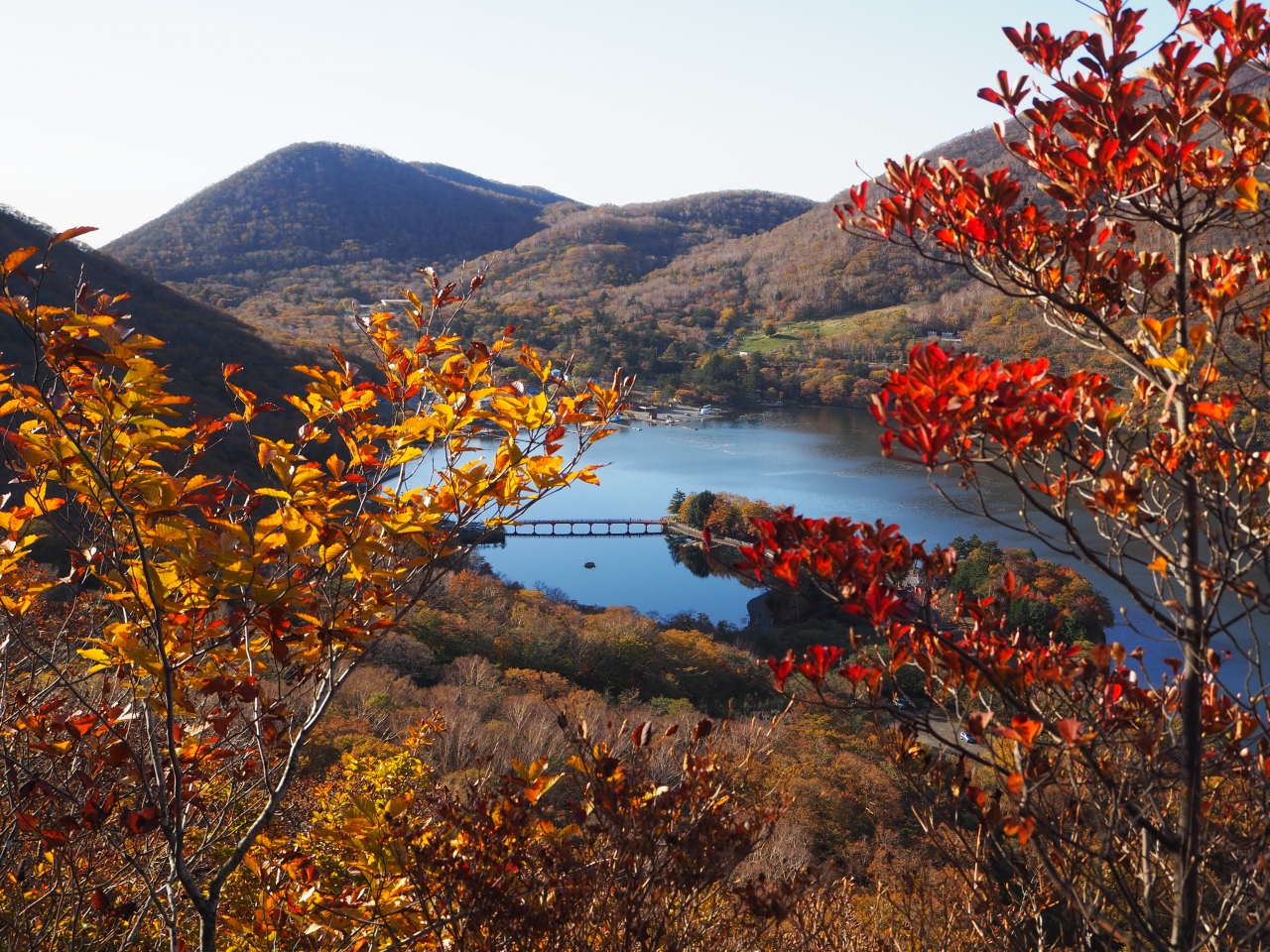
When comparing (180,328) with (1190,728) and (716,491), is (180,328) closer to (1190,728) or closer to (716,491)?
(716,491)

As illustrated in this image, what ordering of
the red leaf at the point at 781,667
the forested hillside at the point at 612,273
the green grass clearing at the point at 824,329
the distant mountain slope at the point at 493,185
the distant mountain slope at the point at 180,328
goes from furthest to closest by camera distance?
the distant mountain slope at the point at 493,185, the green grass clearing at the point at 824,329, the forested hillside at the point at 612,273, the distant mountain slope at the point at 180,328, the red leaf at the point at 781,667

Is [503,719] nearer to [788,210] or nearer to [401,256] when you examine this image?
[401,256]

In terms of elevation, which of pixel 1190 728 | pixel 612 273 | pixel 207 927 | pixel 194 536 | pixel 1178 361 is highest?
pixel 612 273

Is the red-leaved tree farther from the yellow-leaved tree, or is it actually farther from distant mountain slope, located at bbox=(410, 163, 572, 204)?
distant mountain slope, located at bbox=(410, 163, 572, 204)

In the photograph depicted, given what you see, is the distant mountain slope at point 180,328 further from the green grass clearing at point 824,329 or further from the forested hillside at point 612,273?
the green grass clearing at point 824,329

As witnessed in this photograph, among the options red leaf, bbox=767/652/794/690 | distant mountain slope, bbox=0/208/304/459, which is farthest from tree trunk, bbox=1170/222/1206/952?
distant mountain slope, bbox=0/208/304/459

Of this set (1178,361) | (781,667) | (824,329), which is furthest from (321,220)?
(1178,361)

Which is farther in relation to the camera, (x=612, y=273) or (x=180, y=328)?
(x=612, y=273)

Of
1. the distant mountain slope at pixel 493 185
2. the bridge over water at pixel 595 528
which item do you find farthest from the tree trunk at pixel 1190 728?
the distant mountain slope at pixel 493 185
